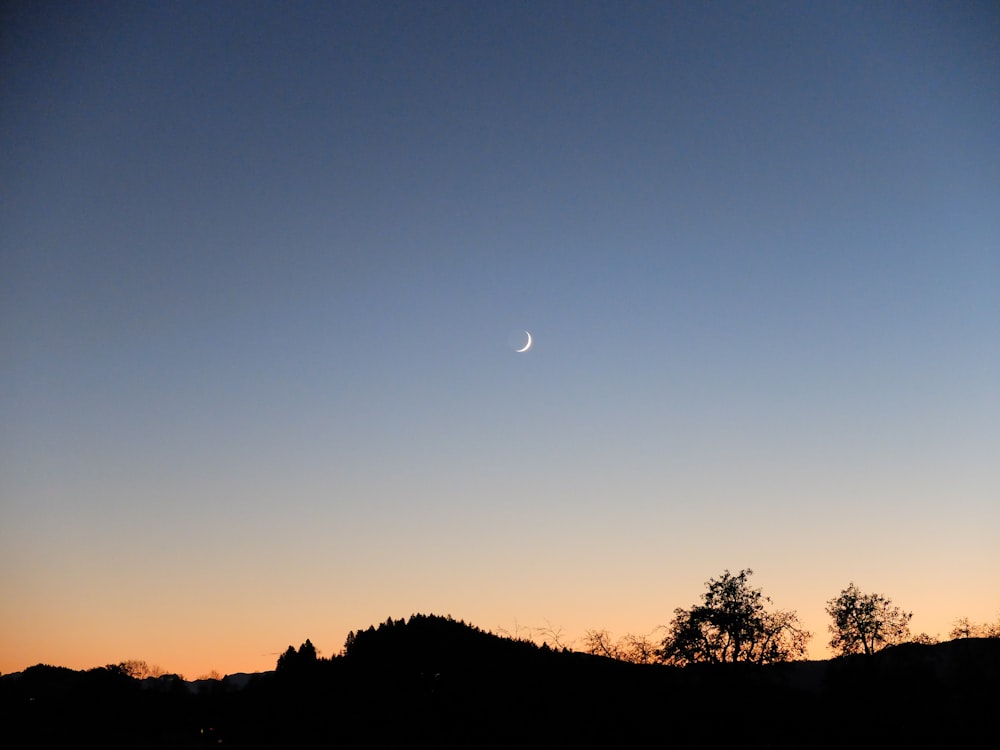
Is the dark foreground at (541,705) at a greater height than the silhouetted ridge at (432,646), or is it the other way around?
the silhouetted ridge at (432,646)

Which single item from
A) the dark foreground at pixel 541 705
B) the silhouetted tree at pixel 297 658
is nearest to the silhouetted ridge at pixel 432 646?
the dark foreground at pixel 541 705

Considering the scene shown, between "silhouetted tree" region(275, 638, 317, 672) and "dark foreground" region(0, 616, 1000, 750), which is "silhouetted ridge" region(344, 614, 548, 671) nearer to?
"dark foreground" region(0, 616, 1000, 750)

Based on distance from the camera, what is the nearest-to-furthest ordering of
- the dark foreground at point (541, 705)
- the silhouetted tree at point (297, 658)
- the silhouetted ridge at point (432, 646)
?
1. the dark foreground at point (541, 705)
2. the silhouetted ridge at point (432, 646)
3. the silhouetted tree at point (297, 658)

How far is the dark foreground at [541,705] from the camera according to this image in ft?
168

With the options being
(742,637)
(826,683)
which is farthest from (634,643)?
(826,683)

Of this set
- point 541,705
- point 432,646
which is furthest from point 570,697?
point 432,646

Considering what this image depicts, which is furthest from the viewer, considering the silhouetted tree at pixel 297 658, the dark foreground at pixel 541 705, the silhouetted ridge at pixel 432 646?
the silhouetted tree at pixel 297 658

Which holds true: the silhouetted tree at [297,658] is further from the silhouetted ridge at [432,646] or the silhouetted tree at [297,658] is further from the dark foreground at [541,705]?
the silhouetted ridge at [432,646]

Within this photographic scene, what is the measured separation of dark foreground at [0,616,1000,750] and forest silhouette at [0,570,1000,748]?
0.53 ft

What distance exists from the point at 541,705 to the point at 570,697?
314 cm

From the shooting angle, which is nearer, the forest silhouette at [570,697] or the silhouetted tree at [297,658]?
the forest silhouette at [570,697]

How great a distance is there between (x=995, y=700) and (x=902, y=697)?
9166 mm

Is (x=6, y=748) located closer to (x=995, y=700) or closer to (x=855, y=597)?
(x=995, y=700)

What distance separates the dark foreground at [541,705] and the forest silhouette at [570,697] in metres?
0.16
